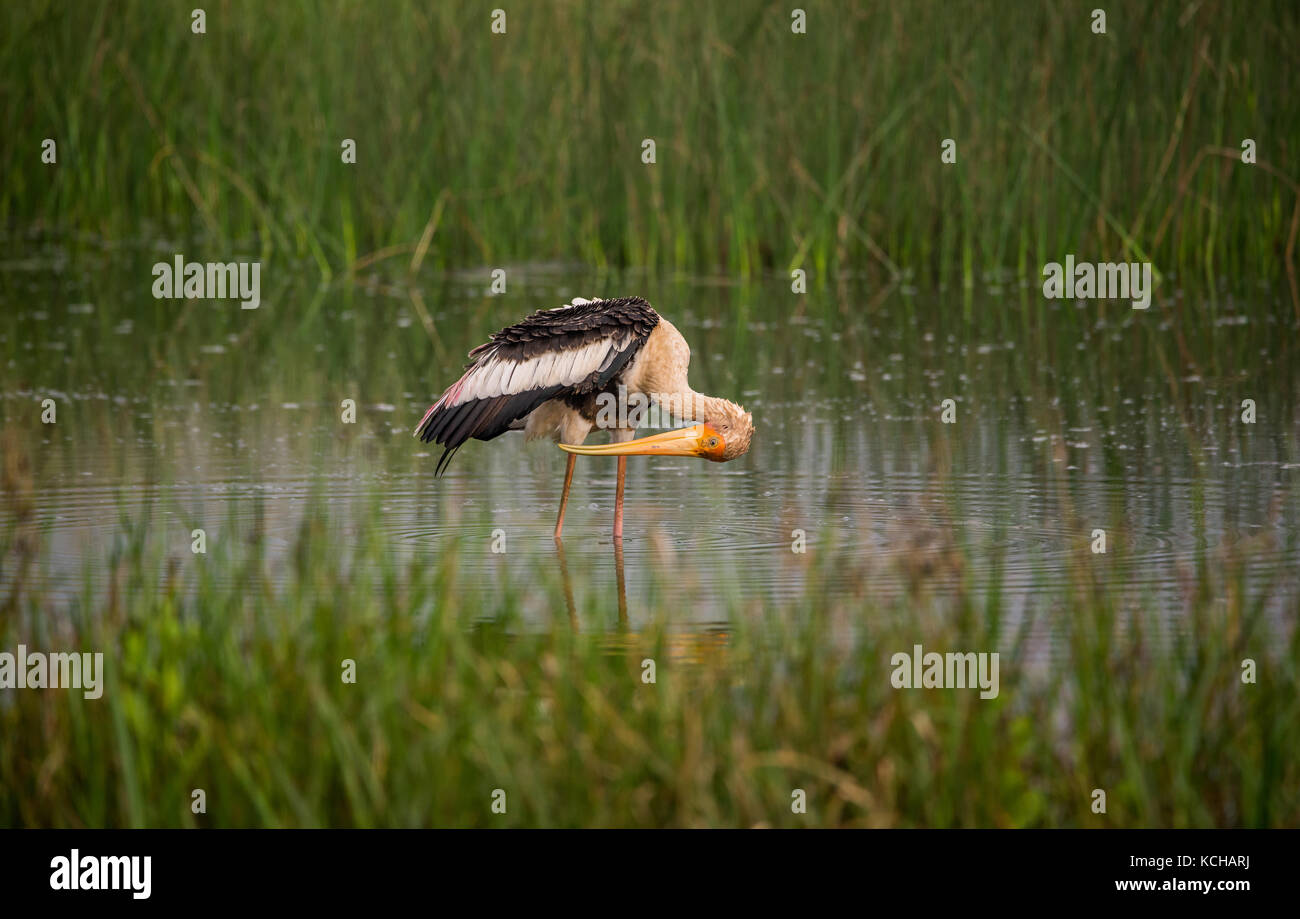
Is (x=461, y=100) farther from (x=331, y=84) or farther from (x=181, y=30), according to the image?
(x=181, y=30)

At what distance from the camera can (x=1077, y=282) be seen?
15.4 metres

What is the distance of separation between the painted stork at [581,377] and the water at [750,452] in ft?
1.17

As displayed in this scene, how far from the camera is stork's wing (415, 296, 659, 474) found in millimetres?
9141

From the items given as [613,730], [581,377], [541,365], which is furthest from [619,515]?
[613,730]

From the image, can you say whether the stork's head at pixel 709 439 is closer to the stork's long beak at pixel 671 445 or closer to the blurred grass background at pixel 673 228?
the stork's long beak at pixel 671 445

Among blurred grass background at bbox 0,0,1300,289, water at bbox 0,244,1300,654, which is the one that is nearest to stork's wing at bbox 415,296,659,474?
water at bbox 0,244,1300,654

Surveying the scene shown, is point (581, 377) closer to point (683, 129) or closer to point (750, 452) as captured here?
point (750, 452)

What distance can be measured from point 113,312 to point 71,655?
1020cm

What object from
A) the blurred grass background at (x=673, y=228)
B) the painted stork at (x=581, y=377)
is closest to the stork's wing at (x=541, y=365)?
the painted stork at (x=581, y=377)

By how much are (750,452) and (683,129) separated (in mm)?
5941

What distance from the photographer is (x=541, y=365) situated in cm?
918

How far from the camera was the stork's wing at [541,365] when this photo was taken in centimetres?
914

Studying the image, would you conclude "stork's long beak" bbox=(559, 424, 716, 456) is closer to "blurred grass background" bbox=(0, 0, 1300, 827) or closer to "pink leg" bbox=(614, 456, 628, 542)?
"pink leg" bbox=(614, 456, 628, 542)

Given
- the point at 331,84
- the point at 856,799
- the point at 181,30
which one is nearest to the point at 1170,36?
the point at 331,84
